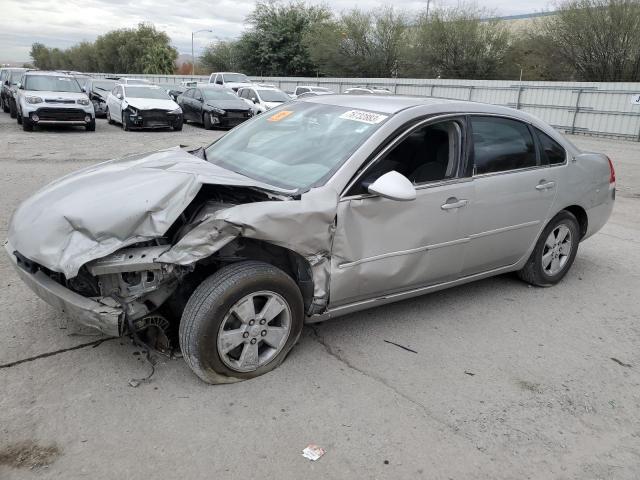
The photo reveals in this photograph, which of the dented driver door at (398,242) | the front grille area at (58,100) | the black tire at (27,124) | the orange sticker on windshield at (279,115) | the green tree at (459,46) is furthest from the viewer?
the green tree at (459,46)

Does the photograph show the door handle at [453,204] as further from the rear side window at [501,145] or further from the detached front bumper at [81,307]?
the detached front bumper at [81,307]

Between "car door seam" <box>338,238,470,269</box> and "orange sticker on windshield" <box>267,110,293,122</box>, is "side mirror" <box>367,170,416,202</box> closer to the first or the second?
"car door seam" <box>338,238,470,269</box>

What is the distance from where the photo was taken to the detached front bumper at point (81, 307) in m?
3.01

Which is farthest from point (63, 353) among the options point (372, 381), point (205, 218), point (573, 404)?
A: point (573, 404)

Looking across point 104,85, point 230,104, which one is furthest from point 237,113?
point 104,85

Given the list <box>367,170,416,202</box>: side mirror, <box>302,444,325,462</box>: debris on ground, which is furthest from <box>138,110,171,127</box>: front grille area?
<box>302,444,325,462</box>: debris on ground

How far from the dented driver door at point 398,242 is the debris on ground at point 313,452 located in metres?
1.01

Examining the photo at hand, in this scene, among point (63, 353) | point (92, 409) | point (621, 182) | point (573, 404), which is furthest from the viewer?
point (621, 182)

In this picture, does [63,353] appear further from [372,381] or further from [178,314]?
[372,381]

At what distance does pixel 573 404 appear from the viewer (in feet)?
10.9

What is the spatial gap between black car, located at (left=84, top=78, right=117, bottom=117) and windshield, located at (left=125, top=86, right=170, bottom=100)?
3.01 m

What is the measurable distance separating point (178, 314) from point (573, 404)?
249 centimetres

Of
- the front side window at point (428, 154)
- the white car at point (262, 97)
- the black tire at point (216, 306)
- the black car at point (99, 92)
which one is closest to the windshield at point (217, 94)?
the white car at point (262, 97)

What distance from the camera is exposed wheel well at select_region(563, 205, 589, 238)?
16.8 ft
